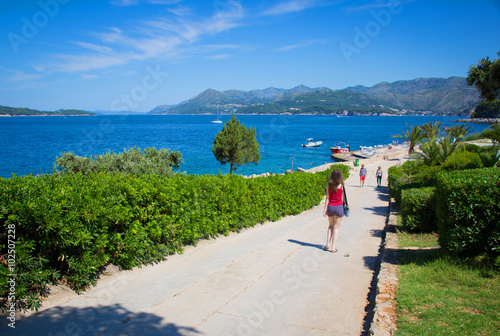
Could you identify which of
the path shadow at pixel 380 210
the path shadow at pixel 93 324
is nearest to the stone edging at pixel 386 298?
the path shadow at pixel 93 324

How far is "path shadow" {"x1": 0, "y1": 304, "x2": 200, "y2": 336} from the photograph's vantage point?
3.75m

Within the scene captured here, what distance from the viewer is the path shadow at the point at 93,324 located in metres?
3.75

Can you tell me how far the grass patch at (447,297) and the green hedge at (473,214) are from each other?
26cm

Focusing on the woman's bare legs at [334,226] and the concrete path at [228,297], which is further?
the woman's bare legs at [334,226]

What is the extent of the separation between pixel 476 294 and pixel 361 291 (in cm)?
153

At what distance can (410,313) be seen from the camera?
12.7 feet

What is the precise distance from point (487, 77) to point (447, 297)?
15.7m

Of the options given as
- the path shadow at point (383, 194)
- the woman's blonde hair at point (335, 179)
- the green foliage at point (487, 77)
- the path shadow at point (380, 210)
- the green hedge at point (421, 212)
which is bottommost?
the path shadow at point (383, 194)

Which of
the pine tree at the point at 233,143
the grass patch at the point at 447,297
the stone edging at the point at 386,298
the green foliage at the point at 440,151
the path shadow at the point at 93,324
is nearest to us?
the grass patch at the point at 447,297

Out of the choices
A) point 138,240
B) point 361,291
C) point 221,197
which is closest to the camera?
point 361,291

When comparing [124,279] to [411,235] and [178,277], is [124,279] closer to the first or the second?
[178,277]

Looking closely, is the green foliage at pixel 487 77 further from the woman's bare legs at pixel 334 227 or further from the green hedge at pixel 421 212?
the woman's bare legs at pixel 334 227

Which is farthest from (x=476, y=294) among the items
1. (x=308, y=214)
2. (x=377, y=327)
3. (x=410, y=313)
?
(x=308, y=214)

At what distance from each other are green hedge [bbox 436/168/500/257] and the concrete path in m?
1.59
